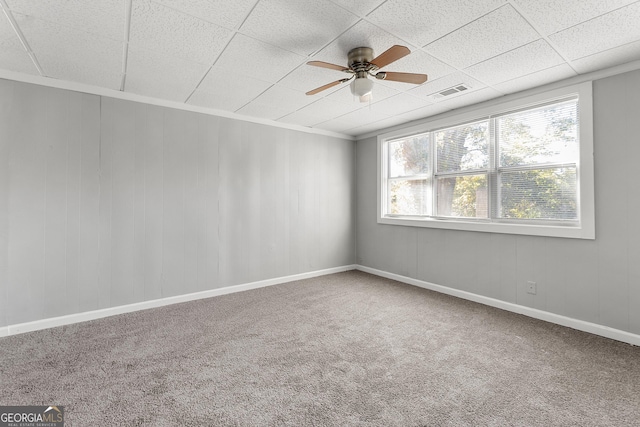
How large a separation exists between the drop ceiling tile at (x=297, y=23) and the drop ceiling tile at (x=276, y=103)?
912 millimetres

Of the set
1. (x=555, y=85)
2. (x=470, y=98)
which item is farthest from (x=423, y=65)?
(x=555, y=85)

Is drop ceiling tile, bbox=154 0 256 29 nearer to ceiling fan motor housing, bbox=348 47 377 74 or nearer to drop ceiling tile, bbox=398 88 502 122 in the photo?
ceiling fan motor housing, bbox=348 47 377 74

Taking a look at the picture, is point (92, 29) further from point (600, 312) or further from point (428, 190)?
point (600, 312)

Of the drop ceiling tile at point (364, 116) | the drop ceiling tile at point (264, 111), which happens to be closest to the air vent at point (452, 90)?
the drop ceiling tile at point (364, 116)

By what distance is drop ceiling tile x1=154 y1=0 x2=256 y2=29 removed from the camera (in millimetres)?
1821

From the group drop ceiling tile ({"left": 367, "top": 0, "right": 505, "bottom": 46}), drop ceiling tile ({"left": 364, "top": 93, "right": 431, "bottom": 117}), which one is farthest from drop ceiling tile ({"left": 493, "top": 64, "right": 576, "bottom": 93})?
drop ceiling tile ({"left": 367, "top": 0, "right": 505, "bottom": 46})

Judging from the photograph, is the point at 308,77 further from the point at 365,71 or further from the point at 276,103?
the point at 276,103

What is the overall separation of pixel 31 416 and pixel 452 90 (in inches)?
174

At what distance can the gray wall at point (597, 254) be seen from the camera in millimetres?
2553

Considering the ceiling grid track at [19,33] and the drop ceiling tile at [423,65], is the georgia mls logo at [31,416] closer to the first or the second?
the ceiling grid track at [19,33]

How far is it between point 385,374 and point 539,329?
72.9 inches

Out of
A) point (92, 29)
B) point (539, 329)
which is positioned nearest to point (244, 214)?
point (92, 29)

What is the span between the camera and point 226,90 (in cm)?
320

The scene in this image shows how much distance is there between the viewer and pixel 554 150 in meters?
3.04
